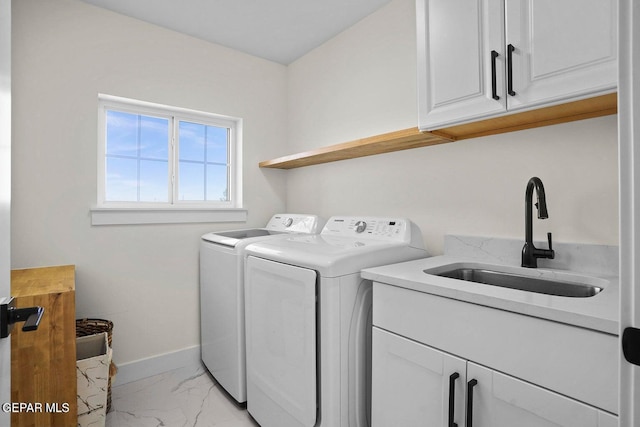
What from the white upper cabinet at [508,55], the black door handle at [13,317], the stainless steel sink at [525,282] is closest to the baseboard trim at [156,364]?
the black door handle at [13,317]

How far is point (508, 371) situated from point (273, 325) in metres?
1.02

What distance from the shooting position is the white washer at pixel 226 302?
1868 mm

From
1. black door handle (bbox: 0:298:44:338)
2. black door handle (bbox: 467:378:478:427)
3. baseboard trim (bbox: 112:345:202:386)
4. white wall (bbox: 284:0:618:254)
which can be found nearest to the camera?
black door handle (bbox: 0:298:44:338)

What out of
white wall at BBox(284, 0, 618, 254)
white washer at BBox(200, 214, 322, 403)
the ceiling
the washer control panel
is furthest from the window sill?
the ceiling

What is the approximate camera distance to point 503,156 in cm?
156

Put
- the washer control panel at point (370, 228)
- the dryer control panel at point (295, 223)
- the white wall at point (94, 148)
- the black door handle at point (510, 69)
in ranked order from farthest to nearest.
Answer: the dryer control panel at point (295, 223)
the white wall at point (94, 148)
the washer control panel at point (370, 228)
the black door handle at point (510, 69)

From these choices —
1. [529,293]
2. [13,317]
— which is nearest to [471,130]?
[529,293]

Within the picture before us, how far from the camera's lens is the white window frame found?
2.16 metres

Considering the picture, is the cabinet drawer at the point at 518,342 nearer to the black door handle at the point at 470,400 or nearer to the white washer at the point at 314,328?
the black door handle at the point at 470,400

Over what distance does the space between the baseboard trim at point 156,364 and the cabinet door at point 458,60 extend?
2255mm

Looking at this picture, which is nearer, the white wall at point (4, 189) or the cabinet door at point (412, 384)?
the white wall at point (4, 189)

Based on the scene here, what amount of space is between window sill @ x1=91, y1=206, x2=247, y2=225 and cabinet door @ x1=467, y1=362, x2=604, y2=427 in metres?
2.07

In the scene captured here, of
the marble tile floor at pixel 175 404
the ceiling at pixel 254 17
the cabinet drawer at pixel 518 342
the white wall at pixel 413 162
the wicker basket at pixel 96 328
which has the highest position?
the ceiling at pixel 254 17

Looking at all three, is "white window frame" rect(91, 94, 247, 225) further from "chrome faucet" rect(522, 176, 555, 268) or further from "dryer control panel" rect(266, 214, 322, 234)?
"chrome faucet" rect(522, 176, 555, 268)
